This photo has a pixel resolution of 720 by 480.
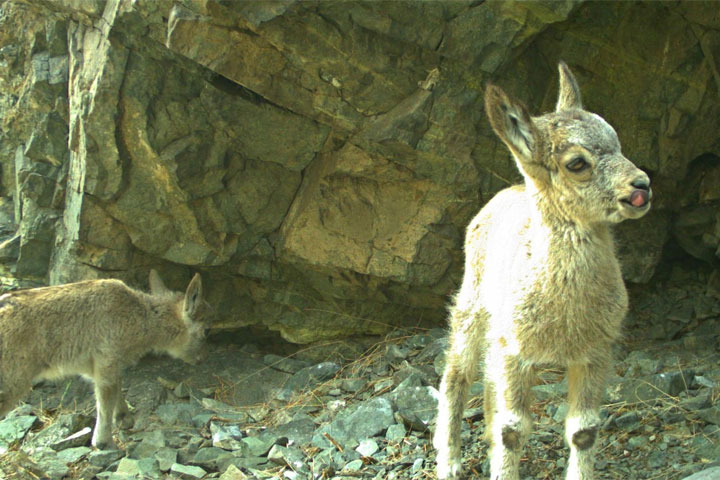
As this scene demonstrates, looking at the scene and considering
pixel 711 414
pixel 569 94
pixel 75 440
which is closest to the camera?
pixel 569 94

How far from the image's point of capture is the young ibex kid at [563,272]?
496 centimetres

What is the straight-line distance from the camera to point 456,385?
6.37 meters

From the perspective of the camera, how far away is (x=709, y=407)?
6.49 m

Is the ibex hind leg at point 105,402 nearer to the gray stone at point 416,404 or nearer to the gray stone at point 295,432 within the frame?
the gray stone at point 295,432

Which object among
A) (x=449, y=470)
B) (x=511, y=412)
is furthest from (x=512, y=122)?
(x=449, y=470)

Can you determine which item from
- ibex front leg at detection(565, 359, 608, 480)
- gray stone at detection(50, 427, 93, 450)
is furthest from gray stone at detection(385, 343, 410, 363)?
ibex front leg at detection(565, 359, 608, 480)

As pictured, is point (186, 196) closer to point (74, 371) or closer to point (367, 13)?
point (74, 371)

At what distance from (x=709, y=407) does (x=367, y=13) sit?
15.4ft

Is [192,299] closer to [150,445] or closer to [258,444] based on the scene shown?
[150,445]

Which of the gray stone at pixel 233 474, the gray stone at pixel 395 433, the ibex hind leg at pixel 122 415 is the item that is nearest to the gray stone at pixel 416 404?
the gray stone at pixel 395 433

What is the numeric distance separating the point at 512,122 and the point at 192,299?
488 cm

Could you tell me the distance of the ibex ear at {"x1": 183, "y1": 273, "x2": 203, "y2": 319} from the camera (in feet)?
28.0

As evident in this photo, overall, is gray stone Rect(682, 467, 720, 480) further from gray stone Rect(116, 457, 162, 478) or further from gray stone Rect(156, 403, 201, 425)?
gray stone Rect(156, 403, 201, 425)

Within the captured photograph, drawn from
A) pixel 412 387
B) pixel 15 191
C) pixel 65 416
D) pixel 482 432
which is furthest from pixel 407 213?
pixel 15 191
